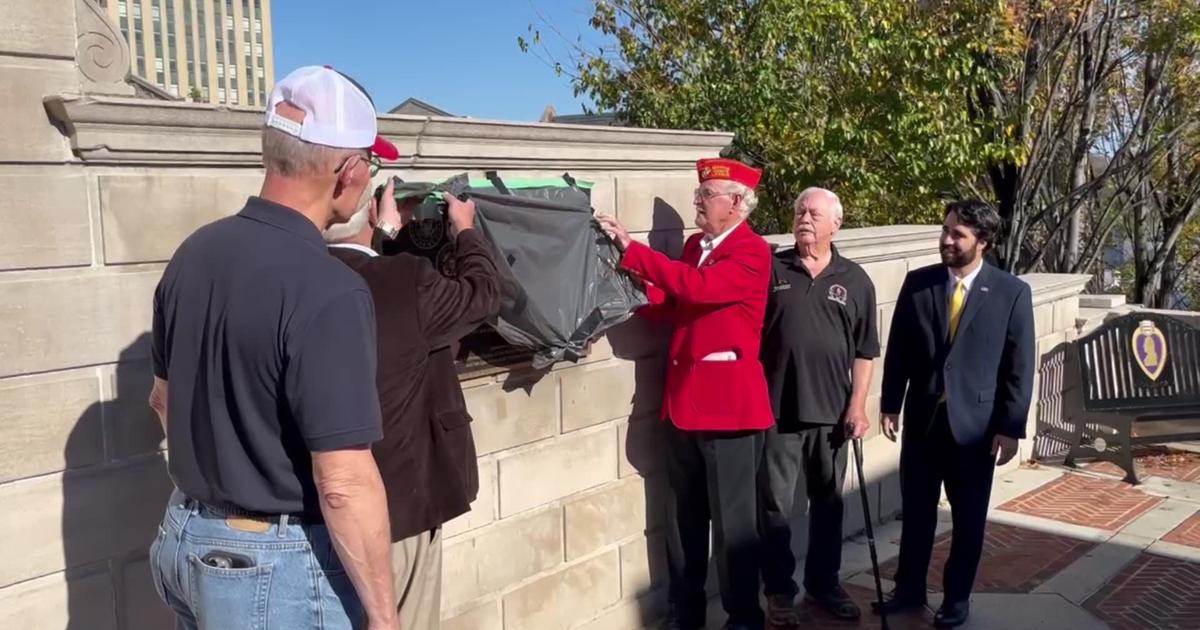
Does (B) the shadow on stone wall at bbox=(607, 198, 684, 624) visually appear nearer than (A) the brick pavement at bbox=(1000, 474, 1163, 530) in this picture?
Yes

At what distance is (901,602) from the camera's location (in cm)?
500

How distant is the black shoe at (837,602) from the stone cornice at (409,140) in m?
2.22

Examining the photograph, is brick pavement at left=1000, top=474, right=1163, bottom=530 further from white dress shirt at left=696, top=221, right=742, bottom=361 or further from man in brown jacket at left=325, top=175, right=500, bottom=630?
man in brown jacket at left=325, top=175, right=500, bottom=630

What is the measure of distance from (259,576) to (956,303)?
377cm

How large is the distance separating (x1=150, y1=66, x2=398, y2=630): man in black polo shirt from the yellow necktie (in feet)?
11.5

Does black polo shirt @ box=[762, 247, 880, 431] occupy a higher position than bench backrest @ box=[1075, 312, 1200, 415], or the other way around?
black polo shirt @ box=[762, 247, 880, 431]

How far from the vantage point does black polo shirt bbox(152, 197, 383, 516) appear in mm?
1983

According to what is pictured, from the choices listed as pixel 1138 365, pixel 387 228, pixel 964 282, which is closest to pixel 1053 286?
pixel 1138 365

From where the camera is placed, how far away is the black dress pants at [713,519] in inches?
175

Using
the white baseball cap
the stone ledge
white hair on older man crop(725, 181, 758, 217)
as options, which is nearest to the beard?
white hair on older man crop(725, 181, 758, 217)

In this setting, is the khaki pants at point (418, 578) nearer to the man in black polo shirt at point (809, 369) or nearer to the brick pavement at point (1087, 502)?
the man in black polo shirt at point (809, 369)

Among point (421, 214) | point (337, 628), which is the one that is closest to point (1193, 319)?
point (421, 214)

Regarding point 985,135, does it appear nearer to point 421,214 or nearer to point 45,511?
point 421,214

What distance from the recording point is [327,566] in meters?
2.14
